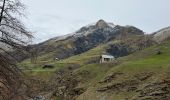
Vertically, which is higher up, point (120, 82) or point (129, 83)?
point (120, 82)

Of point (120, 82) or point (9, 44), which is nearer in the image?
point (9, 44)

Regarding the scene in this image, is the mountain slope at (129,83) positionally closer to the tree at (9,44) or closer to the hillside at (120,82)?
the hillside at (120,82)

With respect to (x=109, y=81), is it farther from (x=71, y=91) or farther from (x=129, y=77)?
(x=71, y=91)

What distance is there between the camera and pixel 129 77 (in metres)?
76.3

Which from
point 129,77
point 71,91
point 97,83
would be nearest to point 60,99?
point 71,91

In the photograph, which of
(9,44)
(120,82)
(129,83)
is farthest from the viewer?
(120,82)

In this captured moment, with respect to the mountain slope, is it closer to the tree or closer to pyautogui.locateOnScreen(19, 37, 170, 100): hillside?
pyautogui.locateOnScreen(19, 37, 170, 100): hillside

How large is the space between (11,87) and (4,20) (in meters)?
2.88

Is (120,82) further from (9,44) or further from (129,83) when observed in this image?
(9,44)

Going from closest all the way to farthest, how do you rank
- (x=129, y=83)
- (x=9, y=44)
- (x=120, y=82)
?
1. (x=9, y=44)
2. (x=129, y=83)
3. (x=120, y=82)

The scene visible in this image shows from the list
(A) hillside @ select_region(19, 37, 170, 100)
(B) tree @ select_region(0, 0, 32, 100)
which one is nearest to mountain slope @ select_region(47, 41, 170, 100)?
(A) hillside @ select_region(19, 37, 170, 100)

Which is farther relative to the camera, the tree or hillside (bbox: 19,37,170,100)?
hillside (bbox: 19,37,170,100)

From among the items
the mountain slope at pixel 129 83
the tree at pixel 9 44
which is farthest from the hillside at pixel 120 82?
the tree at pixel 9 44

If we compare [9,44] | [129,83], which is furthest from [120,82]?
[9,44]
